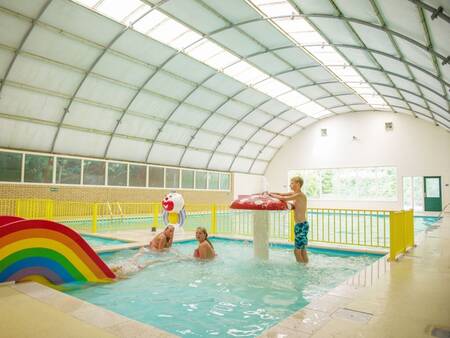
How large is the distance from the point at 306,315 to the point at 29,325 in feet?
8.36

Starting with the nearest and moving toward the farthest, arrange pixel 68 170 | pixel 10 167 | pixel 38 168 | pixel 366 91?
1. pixel 10 167
2. pixel 38 168
3. pixel 68 170
4. pixel 366 91

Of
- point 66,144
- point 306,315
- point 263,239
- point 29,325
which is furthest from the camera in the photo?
point 66,144

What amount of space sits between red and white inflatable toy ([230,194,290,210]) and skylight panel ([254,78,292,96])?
1375cm

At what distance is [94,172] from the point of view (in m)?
18.2

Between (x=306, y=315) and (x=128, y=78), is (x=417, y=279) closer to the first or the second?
(x=306, y=315)

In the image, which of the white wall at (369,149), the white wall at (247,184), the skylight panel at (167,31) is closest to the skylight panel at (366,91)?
the white wall at (369,149)

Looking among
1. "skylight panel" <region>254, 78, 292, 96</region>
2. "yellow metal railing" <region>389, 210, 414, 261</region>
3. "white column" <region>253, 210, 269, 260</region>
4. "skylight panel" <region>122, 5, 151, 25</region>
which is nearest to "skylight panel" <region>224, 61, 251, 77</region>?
"skylight panel" <region>254, 78, 292, 96</region>

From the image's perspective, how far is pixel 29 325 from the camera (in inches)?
113

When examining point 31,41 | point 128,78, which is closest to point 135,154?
point 128,78

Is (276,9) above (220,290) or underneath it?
above

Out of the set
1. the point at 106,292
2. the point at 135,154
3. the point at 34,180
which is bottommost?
the point at 106,292

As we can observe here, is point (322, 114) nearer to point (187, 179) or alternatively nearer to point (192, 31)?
point (187, 179)

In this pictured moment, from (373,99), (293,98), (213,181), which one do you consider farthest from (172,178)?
(373,99)

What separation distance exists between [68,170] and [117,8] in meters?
9.03
